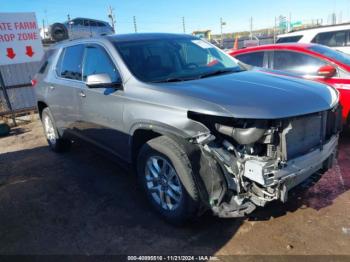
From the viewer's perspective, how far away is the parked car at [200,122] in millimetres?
2719

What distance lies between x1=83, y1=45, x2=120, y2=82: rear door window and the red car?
3.42 m

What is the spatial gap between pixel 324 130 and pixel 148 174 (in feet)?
5.98

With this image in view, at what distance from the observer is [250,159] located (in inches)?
105

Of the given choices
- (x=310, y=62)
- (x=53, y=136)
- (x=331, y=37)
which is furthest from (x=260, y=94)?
(x=331, y=37)

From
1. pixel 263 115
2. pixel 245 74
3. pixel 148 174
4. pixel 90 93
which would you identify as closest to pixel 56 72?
pixel 90 93

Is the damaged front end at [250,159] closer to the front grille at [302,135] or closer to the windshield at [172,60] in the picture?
the front grille at [302,135]

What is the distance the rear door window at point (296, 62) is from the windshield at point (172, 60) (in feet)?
6.60

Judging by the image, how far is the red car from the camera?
5.28 meters

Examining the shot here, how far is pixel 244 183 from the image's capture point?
274 centimetres

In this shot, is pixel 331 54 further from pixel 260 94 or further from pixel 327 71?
pixel 260 94

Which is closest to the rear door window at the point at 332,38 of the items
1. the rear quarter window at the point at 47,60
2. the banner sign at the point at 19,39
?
the rear quarter window at the point at 47,60

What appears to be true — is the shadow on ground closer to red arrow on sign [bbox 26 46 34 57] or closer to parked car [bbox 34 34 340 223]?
parked car [bbox 34 34 340 223]

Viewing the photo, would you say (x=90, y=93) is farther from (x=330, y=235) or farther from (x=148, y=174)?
(x=330, y=235)

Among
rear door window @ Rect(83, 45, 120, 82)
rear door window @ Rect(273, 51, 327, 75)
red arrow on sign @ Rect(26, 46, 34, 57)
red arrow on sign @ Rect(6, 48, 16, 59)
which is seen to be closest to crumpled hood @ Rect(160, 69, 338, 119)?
rear door window @ Rect(83, 45, 120, 82)
